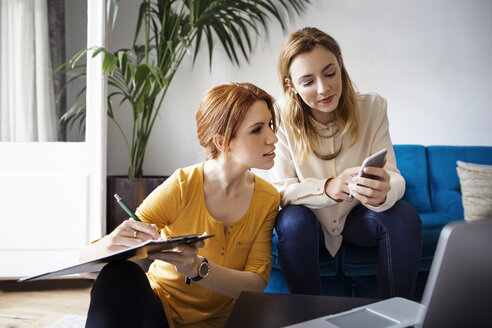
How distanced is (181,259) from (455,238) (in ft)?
2.06

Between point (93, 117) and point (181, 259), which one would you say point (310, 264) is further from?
point (93, 117)

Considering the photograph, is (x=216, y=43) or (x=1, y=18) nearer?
(x=1, y=18)

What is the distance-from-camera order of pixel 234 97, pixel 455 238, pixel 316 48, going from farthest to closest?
pixel 316 48
pixel 234 97
pixel 455 238

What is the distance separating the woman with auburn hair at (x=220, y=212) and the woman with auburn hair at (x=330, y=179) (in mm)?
117

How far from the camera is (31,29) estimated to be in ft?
7.17

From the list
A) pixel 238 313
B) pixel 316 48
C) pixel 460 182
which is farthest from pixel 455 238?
pixel 460 182

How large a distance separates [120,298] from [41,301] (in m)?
1.43

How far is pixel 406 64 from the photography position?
2709mm

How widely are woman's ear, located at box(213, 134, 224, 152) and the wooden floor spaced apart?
1114mm

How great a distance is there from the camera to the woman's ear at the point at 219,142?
3.81 feet

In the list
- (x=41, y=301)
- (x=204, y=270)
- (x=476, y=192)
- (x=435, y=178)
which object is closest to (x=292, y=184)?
(x=204, y=270)

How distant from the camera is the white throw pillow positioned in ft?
6.51

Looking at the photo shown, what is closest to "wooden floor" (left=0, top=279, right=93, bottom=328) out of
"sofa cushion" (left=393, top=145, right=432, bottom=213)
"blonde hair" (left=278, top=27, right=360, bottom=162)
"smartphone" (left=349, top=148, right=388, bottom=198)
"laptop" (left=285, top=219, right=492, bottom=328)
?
"blonde hair" (left=278, top=27, right=360, bottom=162)

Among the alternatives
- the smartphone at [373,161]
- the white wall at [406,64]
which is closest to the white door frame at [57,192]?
the white wall at [406,64]
